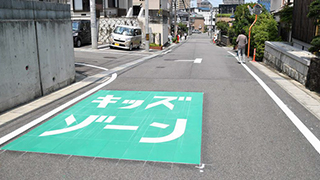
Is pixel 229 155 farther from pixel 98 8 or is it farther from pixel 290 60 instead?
pixel 98 8

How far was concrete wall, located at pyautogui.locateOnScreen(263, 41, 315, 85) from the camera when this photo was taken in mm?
11077

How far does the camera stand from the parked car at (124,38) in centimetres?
2689

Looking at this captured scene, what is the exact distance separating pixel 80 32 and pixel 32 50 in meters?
19.4

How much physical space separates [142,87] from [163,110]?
308 cm

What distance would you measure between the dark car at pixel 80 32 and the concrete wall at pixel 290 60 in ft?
54.0

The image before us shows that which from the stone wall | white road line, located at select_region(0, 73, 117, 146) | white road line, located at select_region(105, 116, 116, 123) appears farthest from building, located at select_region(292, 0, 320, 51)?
white road line, located at select_region(105, 116, 116, 123)

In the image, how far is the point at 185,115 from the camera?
7.34 m

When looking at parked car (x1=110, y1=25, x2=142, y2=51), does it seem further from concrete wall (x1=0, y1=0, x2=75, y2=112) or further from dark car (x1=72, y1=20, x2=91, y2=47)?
concrete wall (x1=0, y1=0, x2=75, y2=112)

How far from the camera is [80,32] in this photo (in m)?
27.3

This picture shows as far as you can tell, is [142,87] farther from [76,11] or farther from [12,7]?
[76,11]

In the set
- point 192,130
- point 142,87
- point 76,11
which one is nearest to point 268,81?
point 142,87

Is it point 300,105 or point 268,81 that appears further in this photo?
point 268,81

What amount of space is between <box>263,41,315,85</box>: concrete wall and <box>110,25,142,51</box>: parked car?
13137 millimetres

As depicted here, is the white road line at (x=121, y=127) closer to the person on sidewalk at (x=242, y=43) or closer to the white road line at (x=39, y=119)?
the white road line at (x=39, y=119)
